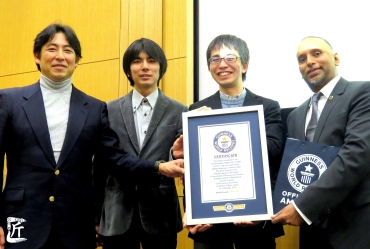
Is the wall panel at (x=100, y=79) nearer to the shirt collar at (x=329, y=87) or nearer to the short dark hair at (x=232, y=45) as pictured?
the short dark hair at (x=232, y=45)

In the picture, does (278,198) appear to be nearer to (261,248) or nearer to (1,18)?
(261,248)

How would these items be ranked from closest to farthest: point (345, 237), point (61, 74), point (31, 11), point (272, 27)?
point (345, 237) < point (61, 74) < point (272, 27) < point (31, 11)

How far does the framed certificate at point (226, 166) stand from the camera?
2.02 m

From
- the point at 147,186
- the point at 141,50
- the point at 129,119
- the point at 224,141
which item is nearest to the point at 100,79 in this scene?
the point at 141,50

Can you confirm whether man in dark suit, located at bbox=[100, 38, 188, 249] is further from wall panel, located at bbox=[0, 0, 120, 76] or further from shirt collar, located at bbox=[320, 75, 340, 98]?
wall panel, located at bbox=[0, 0, 120, 76]

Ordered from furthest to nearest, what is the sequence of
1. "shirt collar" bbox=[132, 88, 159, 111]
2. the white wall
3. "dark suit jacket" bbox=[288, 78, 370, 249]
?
the white wall, "shirt collar" bbox=[132, 88, 159, 111], "dark suit jacket" bbox=[288, 78, 370, 249]

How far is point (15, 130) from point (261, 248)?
4.14 ft

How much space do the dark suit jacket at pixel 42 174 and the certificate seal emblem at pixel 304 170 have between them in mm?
972

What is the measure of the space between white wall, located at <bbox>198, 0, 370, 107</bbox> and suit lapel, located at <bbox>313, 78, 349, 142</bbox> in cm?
79

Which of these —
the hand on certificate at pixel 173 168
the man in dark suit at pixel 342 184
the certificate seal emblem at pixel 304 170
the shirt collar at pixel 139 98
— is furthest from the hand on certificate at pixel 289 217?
the shirt collar at pixel 139 98

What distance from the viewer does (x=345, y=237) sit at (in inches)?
76.1

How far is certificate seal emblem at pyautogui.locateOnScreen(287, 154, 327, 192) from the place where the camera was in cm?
199

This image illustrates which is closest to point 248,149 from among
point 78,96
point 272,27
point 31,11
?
point 78,96

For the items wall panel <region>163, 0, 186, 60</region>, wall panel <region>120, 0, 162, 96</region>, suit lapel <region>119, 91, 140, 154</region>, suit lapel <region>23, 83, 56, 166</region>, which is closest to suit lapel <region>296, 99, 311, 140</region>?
suit lapel <region>119, 91, 140, 154</region>
